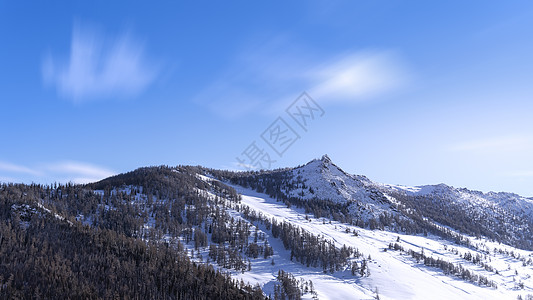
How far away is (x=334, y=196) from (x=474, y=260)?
6677 centimetres

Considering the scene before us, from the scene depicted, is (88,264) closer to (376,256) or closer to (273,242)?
(273,242)

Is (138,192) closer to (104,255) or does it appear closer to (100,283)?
(104,255)

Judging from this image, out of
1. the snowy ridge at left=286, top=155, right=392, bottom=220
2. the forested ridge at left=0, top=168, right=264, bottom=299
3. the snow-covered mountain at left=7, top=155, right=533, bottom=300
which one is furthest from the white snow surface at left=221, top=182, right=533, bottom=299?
the snowy ridge at left=286, top=155, right=392, bottom=220

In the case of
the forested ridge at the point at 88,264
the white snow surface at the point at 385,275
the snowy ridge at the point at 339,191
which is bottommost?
the white snow surface at the point at 385,275

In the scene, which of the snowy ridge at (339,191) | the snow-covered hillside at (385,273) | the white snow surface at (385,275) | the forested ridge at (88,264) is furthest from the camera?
the snowy ridge at (339,191)

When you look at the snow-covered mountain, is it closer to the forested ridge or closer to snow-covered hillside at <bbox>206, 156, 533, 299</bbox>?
snow-covered hillside at <bbox>206, 156, 533, 299</bbox>

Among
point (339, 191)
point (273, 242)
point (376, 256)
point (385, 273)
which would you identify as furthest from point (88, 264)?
point (339, 191)

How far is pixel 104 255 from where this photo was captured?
5778 centimetres

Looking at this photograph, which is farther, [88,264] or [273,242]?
[273,242]

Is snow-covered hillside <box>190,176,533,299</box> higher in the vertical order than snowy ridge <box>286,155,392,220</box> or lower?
lower

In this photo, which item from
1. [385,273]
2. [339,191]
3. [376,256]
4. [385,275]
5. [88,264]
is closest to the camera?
[88,264]

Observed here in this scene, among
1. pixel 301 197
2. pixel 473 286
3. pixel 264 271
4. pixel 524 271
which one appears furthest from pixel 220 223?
pixel 524 271

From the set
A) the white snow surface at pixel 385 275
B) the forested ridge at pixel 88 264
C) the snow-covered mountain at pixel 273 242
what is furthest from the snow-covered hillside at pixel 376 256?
the forested ridge at pixel 88 264

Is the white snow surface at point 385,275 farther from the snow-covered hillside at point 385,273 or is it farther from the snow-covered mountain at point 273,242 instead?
the snow-covered mountain at point 273,242
